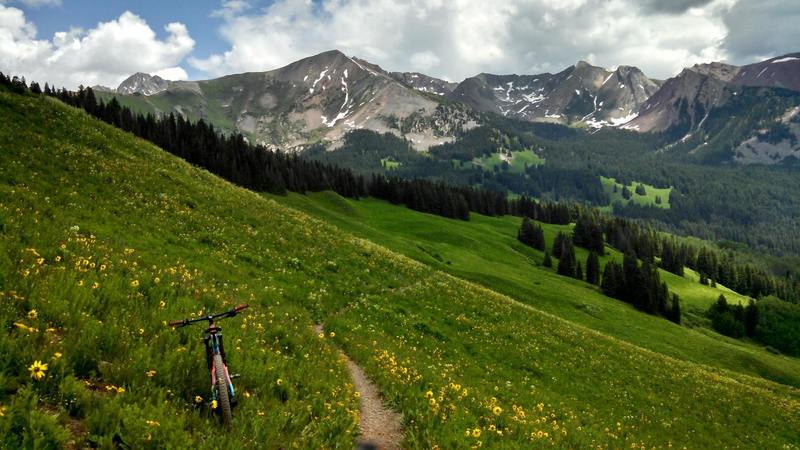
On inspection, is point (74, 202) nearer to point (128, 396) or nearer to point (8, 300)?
point (8, 300)

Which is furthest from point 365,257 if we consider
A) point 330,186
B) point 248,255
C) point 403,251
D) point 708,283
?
point 708,283

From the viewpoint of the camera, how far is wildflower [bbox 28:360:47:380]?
22.7 ft

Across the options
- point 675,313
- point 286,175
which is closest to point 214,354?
point 675,313

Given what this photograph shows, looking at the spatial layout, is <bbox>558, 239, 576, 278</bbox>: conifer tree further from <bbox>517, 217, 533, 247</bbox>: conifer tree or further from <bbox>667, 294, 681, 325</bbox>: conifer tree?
<bbox>517, 217, 533, 247</bbox>: conifer tree

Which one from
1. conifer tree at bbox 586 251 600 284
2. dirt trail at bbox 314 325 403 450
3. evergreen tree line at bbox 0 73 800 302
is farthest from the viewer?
conifer tree at bbox 586 251 600 284

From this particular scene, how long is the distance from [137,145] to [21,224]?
2602cm

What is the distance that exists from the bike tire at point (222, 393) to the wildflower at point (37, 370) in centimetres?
250

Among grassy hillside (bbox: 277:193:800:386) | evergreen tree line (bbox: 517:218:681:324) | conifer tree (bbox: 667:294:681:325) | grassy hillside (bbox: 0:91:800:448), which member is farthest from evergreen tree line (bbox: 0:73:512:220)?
conifer tree (bbox: 667:294:681:325)

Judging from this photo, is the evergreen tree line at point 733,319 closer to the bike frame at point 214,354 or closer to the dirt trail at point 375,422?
the dirt trail at point 375,422

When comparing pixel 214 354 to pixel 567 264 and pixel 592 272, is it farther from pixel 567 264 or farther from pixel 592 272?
pixel 592 272

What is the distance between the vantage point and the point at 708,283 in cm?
16338

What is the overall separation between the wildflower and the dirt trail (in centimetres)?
616

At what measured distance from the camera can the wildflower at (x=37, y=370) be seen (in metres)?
6.92

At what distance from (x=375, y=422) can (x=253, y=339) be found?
401 cm
